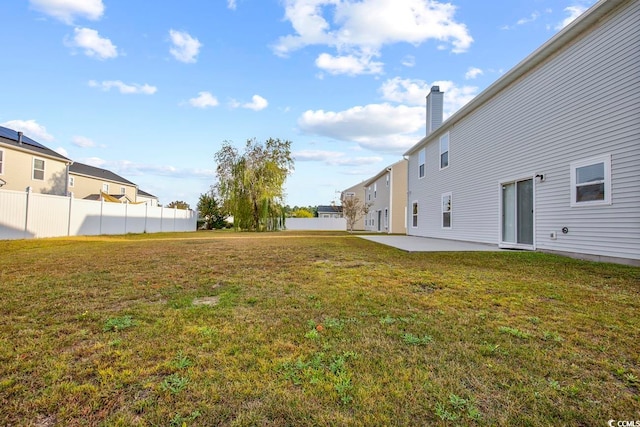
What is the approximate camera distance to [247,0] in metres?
10.2

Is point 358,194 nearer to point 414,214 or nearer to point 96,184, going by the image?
point 414,214

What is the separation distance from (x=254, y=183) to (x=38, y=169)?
489 inches

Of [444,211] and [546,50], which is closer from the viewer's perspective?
[546,50]

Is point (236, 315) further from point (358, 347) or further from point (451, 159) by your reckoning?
point (451, 159)

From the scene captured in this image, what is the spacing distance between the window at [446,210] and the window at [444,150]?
4.36 ft

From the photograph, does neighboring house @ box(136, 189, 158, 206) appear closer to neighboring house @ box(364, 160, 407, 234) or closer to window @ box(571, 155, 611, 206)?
neighboring house @ box(364, 160, 407, 234)

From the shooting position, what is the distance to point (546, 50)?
23.0 ft

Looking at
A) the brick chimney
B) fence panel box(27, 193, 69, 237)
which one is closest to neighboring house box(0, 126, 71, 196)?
fence panel box(27, 193, 69, 237)

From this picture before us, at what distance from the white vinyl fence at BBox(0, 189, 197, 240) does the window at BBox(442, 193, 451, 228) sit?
52.5 ft

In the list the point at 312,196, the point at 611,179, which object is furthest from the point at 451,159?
the point at 312,196

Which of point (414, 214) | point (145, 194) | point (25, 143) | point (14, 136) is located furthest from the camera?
point (145, 194)

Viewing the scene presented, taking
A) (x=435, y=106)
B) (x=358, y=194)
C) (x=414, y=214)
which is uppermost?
(x=435, y=106)

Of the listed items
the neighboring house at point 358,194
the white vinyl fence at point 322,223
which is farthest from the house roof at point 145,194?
the neighboring house at point 358,194

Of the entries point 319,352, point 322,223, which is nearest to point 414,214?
point 319,352
